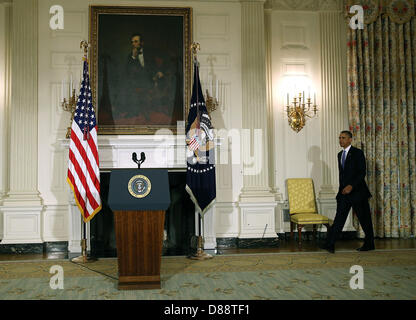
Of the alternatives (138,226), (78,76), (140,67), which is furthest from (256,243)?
(78,76)

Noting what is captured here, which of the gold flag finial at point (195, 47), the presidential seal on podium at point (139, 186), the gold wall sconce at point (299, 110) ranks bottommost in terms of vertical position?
the presidential seal on podium at point (139, 186)

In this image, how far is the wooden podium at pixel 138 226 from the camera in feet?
13.4

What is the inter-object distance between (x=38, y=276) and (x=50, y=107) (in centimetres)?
301

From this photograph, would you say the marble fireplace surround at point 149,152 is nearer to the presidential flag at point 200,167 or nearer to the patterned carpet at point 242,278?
the presidential flag at point 200,167

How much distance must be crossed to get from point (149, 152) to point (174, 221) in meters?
1.19

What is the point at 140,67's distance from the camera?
6.88 m

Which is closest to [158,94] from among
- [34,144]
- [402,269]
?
[34,144]

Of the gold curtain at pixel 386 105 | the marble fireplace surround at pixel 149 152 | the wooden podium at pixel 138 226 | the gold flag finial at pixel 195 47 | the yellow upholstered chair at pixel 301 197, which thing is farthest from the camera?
the gold curtain at pixel 386 105

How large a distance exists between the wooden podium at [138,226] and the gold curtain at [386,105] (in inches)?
181

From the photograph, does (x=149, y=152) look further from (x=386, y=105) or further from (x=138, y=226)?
(x=386, y=105)

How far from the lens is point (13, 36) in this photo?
6.73 metres

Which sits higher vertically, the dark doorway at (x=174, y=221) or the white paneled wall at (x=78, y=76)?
the white paneled wall at (x=78, y=76)

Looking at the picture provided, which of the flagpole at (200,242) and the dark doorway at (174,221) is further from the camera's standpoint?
the dark doorway at (174,221)

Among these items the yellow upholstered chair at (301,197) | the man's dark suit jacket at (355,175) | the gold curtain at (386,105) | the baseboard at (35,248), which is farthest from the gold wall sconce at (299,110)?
the baseboard at (35,248)
